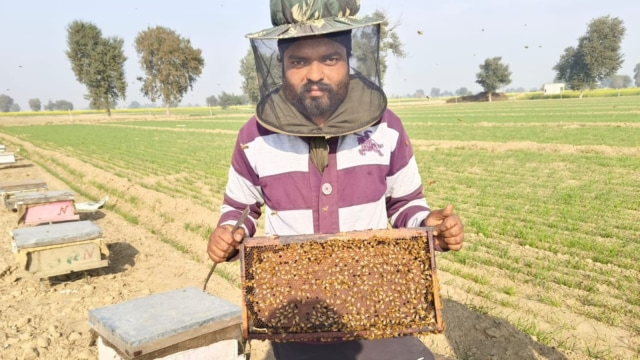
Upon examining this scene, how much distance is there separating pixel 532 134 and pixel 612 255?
22.4 metres

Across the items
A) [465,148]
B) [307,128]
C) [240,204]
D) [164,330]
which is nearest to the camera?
[307,128]

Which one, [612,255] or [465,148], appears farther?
[465,148]

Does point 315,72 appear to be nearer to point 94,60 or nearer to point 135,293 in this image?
point 135,293

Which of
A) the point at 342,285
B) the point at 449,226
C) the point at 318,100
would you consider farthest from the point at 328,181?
the point at 449,226

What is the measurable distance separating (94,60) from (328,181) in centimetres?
9454

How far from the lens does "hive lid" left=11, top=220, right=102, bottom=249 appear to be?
6742mm

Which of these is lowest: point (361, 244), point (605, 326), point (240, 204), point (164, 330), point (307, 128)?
point (605, 326)

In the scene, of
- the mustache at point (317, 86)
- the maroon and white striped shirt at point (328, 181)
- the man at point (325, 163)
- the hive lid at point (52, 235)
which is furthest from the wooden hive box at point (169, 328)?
the hive lid at point (52, 235)

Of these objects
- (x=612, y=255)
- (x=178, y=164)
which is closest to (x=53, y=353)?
(x=612, y=255)

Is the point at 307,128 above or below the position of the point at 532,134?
above

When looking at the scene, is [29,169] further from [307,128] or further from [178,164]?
[307,128]

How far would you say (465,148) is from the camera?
24.3 m

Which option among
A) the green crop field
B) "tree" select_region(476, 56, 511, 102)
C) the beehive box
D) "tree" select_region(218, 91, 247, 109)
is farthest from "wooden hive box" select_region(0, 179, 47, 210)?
"tree" select_region(218, 91, 247, 109)

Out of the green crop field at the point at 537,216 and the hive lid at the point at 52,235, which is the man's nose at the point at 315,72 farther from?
the hive lid at the point at 52,235
